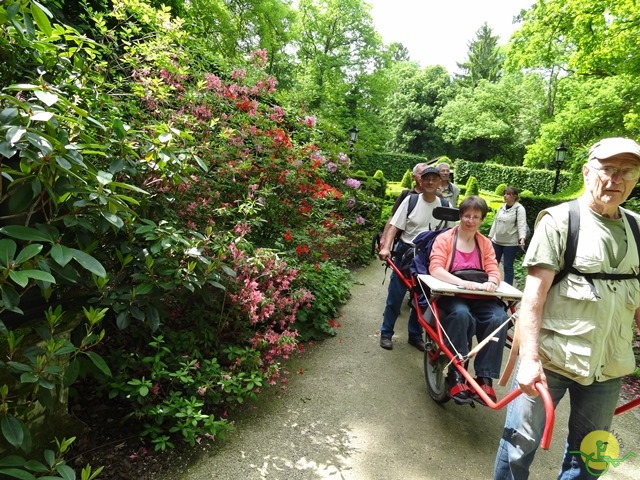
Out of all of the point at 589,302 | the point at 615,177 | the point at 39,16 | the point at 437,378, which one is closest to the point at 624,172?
the point at 615,177

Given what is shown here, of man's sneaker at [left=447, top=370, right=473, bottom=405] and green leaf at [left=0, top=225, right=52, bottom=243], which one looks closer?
green leaf at [left=0, top=225, right=52, bottom=243]

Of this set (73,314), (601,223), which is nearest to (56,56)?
(73,314)

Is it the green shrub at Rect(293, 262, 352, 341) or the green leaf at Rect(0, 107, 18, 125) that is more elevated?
the green leaf at Rect(0, 107, 18, 125)

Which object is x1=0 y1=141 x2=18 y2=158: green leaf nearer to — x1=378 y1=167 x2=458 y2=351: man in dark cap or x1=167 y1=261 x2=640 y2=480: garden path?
x1=167 y1=261 x2=640 y2=480: garden path

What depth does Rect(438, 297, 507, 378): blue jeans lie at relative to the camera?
2.75 m

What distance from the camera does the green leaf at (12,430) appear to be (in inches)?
52.0

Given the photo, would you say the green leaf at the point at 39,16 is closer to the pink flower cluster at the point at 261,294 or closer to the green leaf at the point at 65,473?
the pink flower cluster at the point at 261,294

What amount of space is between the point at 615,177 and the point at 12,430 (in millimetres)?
2689

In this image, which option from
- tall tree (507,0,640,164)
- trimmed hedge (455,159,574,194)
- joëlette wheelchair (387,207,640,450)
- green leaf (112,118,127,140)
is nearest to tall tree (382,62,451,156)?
trimmed hedge (455,159,574,194)

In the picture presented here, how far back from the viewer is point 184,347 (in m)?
2.58

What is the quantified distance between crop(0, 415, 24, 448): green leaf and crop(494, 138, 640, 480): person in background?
2.01 meters

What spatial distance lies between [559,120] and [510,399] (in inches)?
605

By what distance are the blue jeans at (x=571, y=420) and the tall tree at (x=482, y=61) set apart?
46783mm

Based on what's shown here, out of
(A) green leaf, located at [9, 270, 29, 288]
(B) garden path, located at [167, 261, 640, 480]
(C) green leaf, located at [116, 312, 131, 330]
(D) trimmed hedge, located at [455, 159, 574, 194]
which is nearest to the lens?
(A) green leaf, located at [9, 270, 29, 288]
